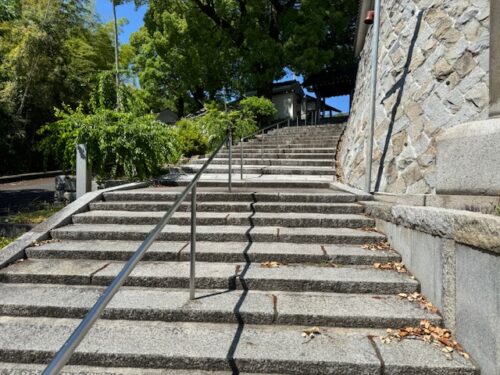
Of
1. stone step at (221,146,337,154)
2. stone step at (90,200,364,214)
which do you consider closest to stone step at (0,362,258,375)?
stone step at (90,200,364,214)

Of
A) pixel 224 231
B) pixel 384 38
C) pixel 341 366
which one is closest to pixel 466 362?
pixel 341 366

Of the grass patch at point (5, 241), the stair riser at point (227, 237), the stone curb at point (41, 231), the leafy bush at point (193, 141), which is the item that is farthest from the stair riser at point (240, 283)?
the leafy bush at point (193, 141)

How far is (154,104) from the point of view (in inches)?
889

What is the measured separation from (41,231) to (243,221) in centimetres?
240

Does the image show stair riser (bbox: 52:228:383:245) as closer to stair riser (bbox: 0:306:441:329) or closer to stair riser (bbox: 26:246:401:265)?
stair riser (bbox: 26:246:401:265)

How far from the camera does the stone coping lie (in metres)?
1.94

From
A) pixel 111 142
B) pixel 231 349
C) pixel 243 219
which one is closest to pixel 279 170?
pixel 111 142

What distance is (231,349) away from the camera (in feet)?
7.69

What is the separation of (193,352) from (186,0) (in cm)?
1983

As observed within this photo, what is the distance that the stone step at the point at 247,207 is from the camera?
453 centimetres

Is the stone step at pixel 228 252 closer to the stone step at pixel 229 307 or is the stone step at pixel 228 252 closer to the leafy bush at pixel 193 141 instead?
the stone step at pixel 229 307

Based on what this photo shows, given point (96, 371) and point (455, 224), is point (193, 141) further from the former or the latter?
point (455, 224)

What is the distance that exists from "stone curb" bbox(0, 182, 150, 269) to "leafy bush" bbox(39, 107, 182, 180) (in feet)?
3.96

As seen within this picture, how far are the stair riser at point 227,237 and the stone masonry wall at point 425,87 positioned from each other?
1.36 m
